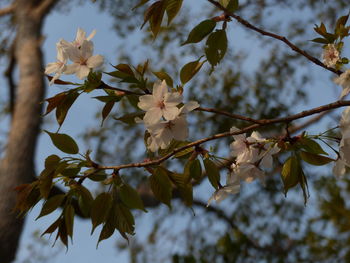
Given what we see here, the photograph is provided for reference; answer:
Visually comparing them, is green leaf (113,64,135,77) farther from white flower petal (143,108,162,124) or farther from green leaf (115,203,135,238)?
green leaf (115,203,135,238)

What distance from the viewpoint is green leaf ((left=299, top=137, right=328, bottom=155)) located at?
73 cm

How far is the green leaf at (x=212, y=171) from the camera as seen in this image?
764 millimetres

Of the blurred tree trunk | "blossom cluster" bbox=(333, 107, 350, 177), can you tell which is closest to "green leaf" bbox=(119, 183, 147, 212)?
"blossom cluster" bbox=(333, 107, 350, 177)

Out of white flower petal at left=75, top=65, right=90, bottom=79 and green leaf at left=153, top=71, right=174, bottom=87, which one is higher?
green leaf at left=153, top=71, right=174, bottom=87

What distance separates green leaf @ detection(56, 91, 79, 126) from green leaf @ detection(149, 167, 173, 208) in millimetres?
170

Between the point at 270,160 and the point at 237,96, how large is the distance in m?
2.91

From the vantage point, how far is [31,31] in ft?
12.4

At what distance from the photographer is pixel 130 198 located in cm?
79

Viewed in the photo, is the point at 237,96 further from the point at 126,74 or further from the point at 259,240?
the point at 126,74

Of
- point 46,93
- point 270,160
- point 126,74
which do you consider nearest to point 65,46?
point 126,74

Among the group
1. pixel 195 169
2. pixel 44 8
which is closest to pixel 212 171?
pixel 195 169

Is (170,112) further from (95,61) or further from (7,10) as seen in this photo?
(7,10)

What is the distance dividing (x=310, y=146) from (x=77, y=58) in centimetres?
39

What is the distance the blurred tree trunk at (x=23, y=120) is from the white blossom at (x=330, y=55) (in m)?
1.65
